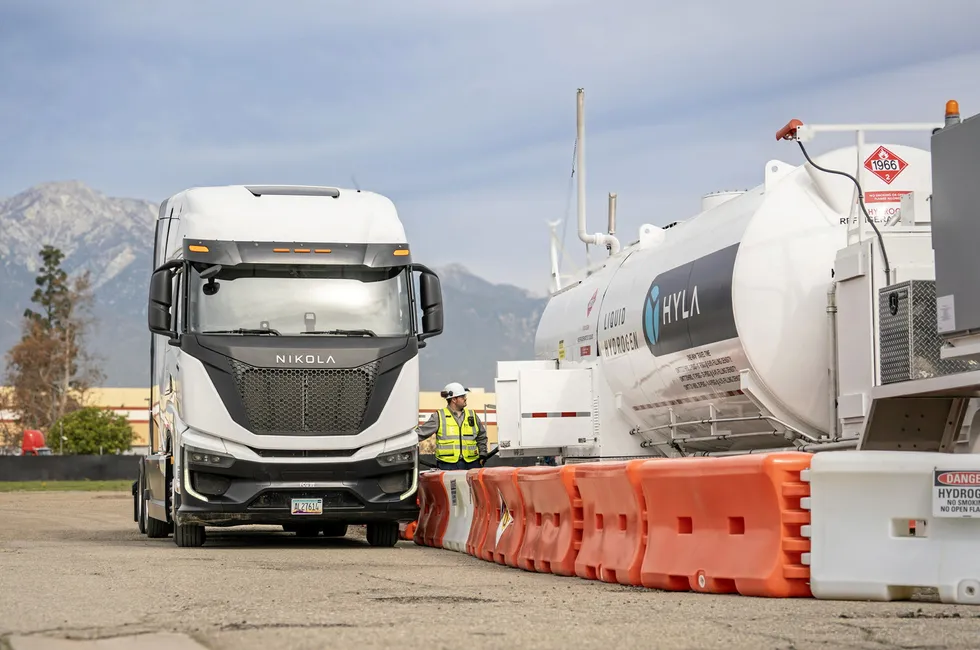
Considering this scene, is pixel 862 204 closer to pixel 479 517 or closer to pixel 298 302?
pixel 479 517

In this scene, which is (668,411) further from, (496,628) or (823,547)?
(496,628)

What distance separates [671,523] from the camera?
31.7 feet

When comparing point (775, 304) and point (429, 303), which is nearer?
point (775, 304)

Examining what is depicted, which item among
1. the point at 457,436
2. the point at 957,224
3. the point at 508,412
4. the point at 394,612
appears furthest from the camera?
the point at 457,436

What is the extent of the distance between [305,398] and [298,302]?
1014mm

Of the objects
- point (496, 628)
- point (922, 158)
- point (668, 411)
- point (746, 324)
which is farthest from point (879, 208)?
point (496, 628)

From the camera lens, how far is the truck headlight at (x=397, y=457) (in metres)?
15.2

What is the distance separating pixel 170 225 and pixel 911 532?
402 inches

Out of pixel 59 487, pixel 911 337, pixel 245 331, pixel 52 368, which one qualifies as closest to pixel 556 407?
pixel 245 331

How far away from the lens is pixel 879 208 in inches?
480

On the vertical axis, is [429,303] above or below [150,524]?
above

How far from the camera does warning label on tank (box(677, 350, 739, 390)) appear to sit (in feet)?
42.5

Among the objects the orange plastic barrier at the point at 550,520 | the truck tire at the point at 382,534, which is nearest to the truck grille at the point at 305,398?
the truck tire at the point at 382,534

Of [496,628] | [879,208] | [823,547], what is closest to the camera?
[496,628]
